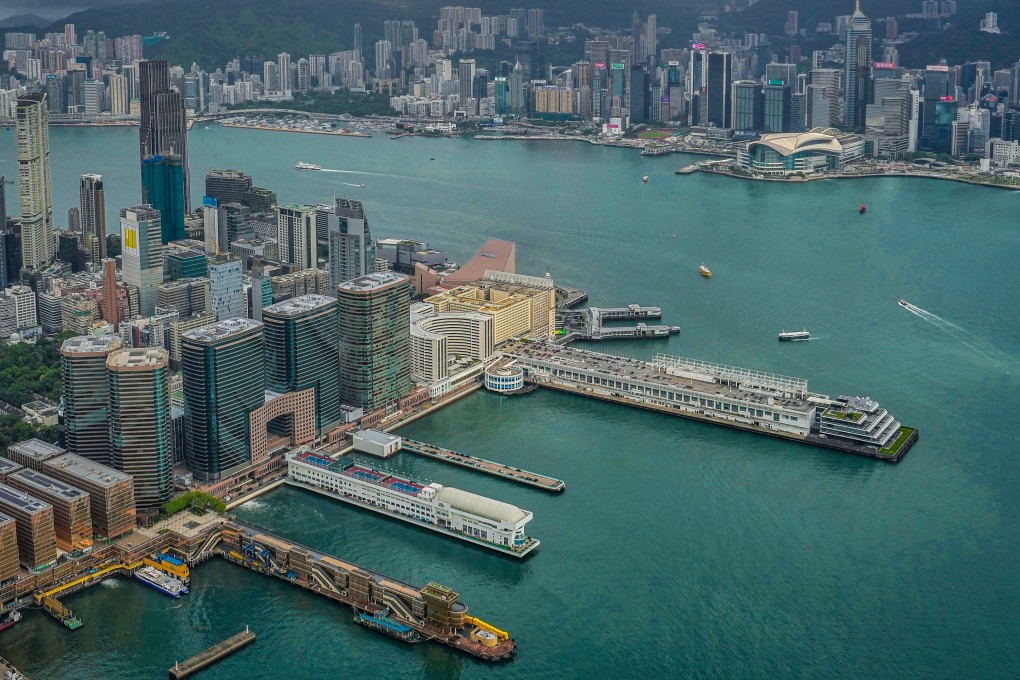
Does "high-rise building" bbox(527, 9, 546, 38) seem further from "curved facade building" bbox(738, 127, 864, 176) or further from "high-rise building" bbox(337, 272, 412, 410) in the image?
"high-rise building" bbox(337, 272, 412, 410)

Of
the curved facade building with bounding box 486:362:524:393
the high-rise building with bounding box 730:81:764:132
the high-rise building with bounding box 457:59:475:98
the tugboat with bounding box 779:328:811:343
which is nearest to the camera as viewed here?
the curved facade building with bounding box 486:362:524:393

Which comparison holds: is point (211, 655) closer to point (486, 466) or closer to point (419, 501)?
point (419, 501)

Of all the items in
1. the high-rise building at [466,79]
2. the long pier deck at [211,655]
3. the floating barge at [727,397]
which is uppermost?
the high-rise building at [466,79]

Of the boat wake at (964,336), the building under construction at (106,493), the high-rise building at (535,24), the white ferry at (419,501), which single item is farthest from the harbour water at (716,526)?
the high-rise building at (535,24)

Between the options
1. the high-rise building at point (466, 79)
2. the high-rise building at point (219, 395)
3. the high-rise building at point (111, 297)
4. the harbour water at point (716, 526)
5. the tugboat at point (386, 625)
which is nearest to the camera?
the harbour water at point (716, 526)

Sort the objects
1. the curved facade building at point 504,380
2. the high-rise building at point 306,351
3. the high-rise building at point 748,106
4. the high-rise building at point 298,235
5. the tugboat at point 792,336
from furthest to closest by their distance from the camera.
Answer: the high-rise building at point 748,106
the high-rise building at point 298,235
the tugboat at point 792,336
the curved facade building at point 504,380
the high-rise building at point 306,351

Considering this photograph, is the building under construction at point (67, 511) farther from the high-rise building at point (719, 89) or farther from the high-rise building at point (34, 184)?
the high-rise building at point (719, 89)

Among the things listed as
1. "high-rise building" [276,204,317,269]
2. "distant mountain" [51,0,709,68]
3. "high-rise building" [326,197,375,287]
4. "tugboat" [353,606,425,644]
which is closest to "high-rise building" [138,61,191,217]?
"high-rise building" [276,204,317,269]
